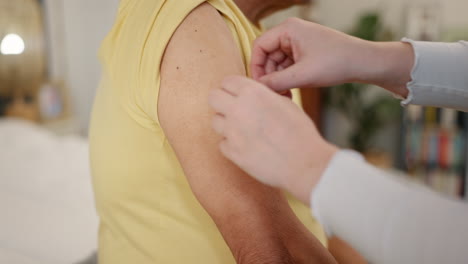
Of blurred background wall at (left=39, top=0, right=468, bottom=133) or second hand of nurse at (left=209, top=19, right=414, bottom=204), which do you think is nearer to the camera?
second hand of nurse at (left=209, top=19, right=414, bottom=204)

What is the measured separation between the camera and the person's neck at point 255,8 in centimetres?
90

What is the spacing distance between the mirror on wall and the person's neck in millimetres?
2431

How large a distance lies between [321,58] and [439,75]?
24cm

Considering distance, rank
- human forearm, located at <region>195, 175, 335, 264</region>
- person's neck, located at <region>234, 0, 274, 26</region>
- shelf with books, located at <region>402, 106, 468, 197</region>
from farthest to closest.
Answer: shelf with books, located at <region>402, 106, 468, 197</region>
person's neck, located at <region>234, 0, 274, 26</region>
human forearm, located at <region>195, 175, 335, 264</region>

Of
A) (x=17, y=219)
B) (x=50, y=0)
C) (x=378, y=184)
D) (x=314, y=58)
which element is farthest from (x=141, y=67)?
(x=50, y=0)

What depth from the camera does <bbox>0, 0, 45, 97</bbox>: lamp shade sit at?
292 cm

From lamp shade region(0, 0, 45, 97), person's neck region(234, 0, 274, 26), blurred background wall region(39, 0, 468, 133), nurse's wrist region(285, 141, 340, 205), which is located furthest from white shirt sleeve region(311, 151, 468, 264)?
blurred background wall region(39, 0, 468, 133)

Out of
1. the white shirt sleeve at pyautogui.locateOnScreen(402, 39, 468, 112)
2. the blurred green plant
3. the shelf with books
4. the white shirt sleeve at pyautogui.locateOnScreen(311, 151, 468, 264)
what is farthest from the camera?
the blurred green plant

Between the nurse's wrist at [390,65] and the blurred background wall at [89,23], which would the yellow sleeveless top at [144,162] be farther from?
the blurred background wall at [89,23]

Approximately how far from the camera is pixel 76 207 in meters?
1.81

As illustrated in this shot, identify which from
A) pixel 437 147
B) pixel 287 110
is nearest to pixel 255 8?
pixel 287 110

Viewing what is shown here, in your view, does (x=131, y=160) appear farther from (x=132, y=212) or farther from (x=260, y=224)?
(x=260, y=224)

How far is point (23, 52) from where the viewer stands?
10.3 ft

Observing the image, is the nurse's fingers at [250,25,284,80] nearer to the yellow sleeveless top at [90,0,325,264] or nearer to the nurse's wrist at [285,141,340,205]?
the yellow sleeveless top at [90,0,325,264]
